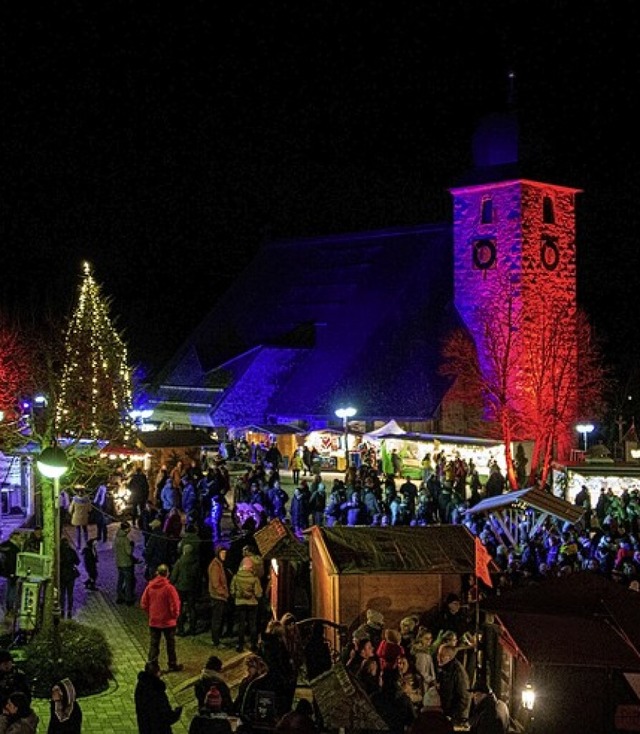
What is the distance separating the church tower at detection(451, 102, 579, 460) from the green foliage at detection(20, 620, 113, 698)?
93.5 ft

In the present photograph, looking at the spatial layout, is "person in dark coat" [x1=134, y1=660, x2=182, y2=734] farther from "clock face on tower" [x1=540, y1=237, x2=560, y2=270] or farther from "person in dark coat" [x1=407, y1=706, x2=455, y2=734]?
"clock face on tower" [x1=540, y1=237, x2=560, y2=270]

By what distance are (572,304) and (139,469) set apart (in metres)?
20.9

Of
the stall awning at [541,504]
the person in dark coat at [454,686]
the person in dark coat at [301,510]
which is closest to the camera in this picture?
the person in dark coat at [454,686]

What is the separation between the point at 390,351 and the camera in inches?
1868

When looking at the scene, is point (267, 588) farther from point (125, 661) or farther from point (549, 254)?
point (549, 254)

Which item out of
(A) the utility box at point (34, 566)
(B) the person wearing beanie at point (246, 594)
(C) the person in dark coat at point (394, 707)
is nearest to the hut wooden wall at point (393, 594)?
(B) the person wearing beanie at point (246, 594)

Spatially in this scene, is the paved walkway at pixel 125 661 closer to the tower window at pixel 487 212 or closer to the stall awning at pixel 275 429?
the stall awning at pixel 275 429

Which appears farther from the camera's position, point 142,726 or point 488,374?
point 488,374

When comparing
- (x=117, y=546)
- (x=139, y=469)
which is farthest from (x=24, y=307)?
(x=117, y=546)

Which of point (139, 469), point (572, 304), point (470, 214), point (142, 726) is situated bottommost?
point (142, 726)

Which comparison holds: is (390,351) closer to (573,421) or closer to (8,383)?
(573,421)

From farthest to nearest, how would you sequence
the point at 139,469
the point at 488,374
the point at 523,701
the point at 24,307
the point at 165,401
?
the point at 24,307 < the point at 165,401 < the point at 488,374 < the point at 139,469 < the point at 523,701

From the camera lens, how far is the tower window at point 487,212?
44844mm

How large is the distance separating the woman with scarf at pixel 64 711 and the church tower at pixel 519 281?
107 ft
